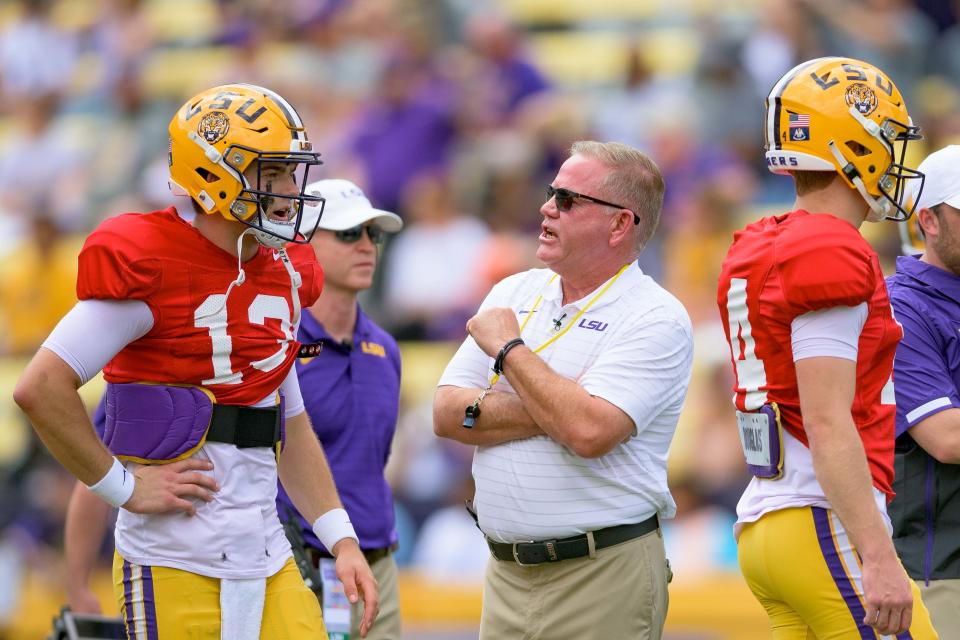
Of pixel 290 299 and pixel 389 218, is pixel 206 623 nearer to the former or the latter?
pixel 290 299

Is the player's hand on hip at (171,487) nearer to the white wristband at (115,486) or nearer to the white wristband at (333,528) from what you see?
the white wristband at (115,486)

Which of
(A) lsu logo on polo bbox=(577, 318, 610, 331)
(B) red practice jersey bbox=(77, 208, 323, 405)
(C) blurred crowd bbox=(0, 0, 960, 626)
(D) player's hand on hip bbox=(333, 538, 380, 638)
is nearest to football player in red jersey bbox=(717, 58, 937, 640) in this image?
(A) lsu logo on polo bbox=(577, 318, 610, 331)

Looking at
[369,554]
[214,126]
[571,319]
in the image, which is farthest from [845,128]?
[369,554]

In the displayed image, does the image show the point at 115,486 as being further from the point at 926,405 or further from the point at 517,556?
the point at 926,405

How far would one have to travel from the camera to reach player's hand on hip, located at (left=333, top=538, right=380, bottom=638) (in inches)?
151

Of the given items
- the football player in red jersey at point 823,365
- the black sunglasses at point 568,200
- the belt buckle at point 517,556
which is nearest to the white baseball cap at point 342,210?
the black sunglasses at point 568,200

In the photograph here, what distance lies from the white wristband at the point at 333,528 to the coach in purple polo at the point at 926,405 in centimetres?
161

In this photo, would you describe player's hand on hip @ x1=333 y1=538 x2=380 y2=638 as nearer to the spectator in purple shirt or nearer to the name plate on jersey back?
the name plate on jersey back

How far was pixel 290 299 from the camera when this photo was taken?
153 inches

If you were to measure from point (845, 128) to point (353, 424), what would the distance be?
7.02 ft

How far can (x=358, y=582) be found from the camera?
3885mm

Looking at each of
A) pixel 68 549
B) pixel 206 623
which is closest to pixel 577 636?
pixel 206 623

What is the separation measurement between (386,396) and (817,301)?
210 cm

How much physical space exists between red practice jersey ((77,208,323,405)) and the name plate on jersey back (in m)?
1.25
